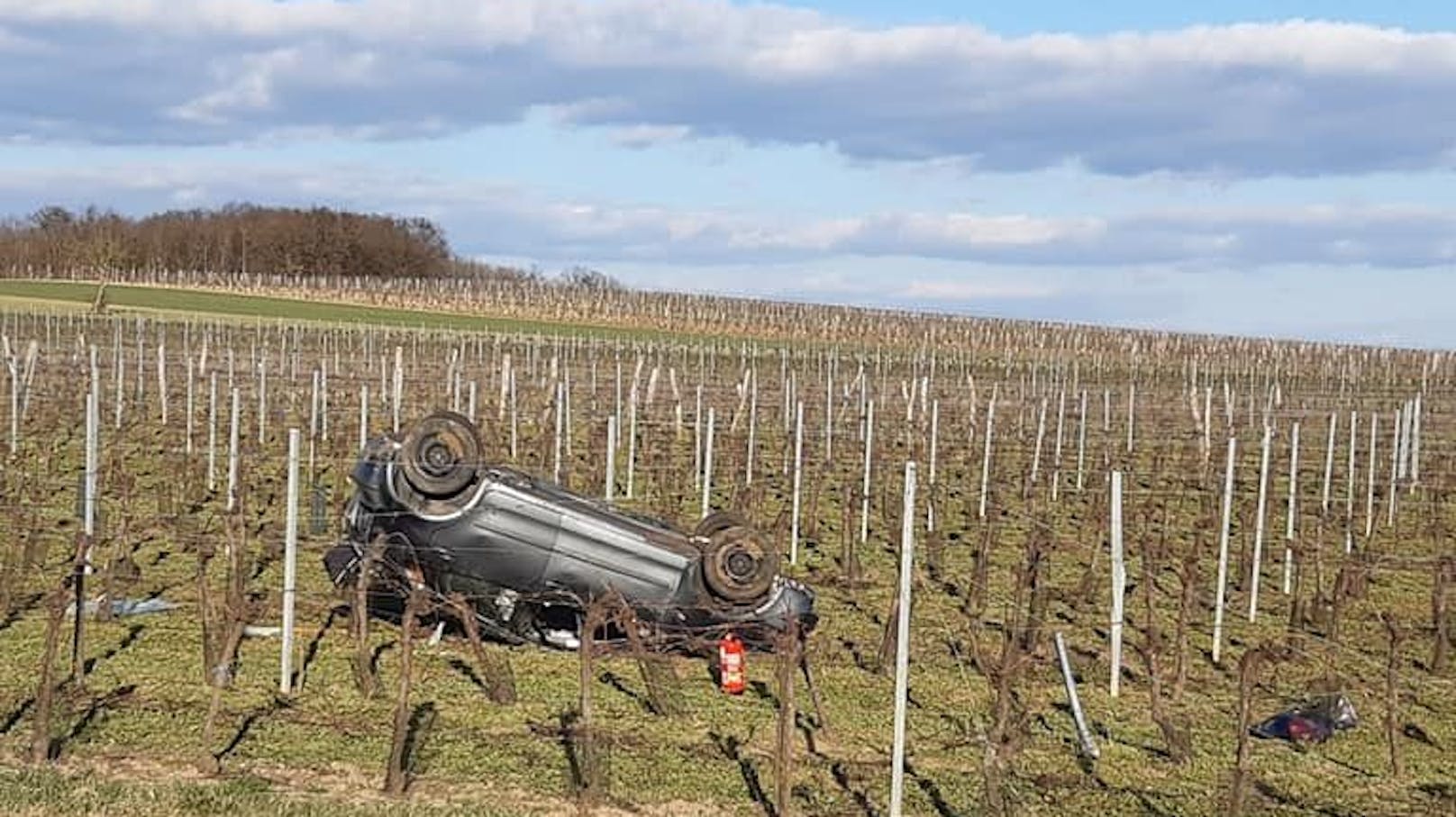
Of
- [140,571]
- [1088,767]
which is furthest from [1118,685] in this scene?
[140,571]

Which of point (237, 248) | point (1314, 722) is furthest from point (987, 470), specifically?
point (237, 248)

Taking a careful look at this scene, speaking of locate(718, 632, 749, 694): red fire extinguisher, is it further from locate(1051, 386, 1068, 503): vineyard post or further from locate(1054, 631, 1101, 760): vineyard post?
locate(1051, 386, 1068, 503): vineyard post

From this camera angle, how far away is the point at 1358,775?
313 inches

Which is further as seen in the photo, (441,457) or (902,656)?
(441,457)

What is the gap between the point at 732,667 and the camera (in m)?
9.04

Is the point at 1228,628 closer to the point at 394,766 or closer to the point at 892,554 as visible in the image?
the point at 892,554

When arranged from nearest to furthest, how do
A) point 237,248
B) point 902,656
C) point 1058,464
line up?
point 902,656 < point 1058,464 < point 237,248

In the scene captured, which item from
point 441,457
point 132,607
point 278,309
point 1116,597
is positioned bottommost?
point 132,607

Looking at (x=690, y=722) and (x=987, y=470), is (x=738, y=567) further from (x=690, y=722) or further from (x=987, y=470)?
(x=987, y=470)

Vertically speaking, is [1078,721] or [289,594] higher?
[289,594]

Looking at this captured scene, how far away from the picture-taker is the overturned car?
9.81 meters

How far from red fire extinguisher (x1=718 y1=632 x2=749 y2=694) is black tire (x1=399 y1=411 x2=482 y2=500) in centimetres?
185

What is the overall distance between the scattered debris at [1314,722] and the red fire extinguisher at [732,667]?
2.61m

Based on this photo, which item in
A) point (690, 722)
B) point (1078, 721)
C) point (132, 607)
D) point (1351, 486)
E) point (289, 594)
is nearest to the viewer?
point (1078, 721)
